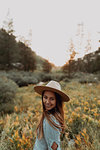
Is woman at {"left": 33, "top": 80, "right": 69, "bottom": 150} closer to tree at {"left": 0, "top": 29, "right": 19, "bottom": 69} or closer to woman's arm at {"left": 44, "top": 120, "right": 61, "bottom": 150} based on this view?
woman's arm at {"left": 44, "top": 120, "right": 61, "bottom": 150}

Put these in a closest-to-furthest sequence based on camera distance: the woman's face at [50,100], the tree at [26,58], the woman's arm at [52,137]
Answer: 1. the woman's arm at [52,137]
2. the woman's face at [50,100]
3. the tree at [26,58]

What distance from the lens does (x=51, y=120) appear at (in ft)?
4.20

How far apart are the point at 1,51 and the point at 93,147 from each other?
20.1m

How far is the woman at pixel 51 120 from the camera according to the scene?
3.98 feet

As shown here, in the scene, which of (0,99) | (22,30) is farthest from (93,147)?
(22,30)

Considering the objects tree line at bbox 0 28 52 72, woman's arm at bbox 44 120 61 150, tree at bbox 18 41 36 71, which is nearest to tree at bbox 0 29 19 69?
tree line at bbox 0 28 52 72

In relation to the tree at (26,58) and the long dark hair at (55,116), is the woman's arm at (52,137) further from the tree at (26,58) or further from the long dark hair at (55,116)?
the tree at (26,58)

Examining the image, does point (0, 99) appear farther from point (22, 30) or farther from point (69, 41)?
point (22, 30)

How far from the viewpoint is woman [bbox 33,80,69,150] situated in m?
1.21

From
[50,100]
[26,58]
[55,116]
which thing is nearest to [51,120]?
[55,116]

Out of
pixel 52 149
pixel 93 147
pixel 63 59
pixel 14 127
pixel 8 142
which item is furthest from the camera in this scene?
pixel 63 59

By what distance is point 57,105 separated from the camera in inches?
58.7

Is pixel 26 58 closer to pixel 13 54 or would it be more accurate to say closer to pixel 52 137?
pixel 13 54

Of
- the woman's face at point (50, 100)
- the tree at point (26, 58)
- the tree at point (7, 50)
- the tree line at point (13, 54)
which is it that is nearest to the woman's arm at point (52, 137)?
the woman's face at point (50, 100)
